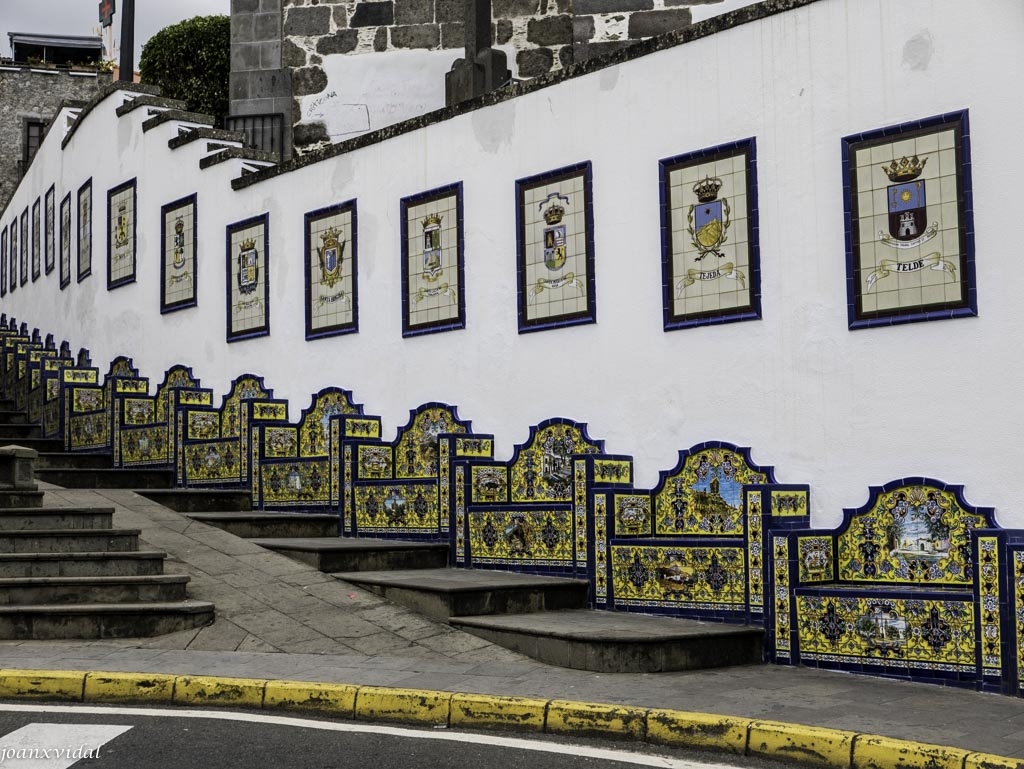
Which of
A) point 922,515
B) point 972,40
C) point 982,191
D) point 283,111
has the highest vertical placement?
point 283,111

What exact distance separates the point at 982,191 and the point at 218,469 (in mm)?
7738

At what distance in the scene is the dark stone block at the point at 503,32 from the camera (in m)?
15.1

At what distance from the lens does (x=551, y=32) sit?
15.0m

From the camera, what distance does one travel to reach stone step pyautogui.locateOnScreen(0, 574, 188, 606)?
29.8 ft

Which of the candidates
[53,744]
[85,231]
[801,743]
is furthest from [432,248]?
[85,231]

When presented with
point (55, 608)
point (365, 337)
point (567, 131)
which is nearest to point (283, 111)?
point (365, 337)

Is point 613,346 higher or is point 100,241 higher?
point 100,241

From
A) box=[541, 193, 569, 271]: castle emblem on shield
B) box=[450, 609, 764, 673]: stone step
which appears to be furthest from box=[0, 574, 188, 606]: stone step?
box=[541, 193, 569, 271]: castle emblem on shield

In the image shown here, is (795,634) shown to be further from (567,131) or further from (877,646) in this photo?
(567,131)

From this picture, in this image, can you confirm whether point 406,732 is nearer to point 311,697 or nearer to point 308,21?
point 311,697

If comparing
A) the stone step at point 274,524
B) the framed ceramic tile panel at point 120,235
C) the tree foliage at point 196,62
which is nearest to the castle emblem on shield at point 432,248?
the stone step at point 274,524

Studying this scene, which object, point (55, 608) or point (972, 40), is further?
point (55, 608)

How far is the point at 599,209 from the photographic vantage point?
10258mm

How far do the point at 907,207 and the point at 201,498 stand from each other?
6.90 m
